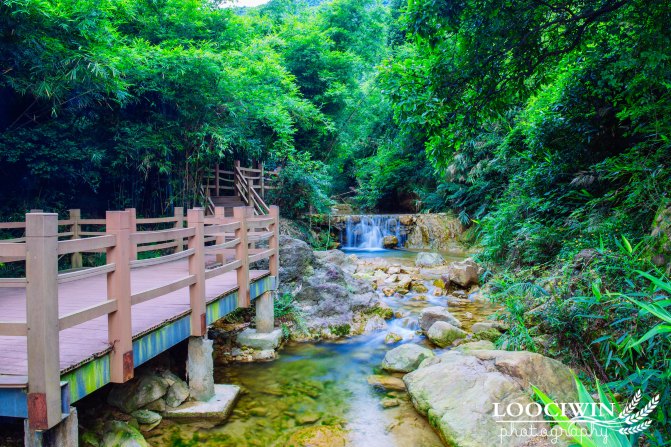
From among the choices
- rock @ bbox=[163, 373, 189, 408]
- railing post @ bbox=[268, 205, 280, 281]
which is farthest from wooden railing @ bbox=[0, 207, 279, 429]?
railing post @ bbox=[268, 205, 280, 281]

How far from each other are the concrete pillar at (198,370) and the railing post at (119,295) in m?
1.18

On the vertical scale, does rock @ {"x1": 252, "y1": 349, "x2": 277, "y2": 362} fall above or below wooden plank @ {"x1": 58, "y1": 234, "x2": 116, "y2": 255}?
below

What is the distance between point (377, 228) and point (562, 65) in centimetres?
1150

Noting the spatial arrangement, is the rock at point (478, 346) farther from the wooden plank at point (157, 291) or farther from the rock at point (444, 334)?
the wooden plank at point (157, 291)

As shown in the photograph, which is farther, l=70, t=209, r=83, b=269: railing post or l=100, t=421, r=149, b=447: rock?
l=70, t=209, r=83, b=269: railing post

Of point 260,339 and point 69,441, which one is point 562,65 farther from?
point 69,441

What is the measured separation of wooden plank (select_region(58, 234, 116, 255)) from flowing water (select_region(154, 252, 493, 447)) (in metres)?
1.94

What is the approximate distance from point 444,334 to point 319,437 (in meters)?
2.99

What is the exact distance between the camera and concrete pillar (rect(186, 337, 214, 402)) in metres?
4.39

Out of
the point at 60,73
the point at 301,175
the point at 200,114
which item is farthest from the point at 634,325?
the point at 301,175

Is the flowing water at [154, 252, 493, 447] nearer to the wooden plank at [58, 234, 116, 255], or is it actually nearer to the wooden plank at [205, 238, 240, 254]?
the wooden plank at [205, 238, 240, 254]

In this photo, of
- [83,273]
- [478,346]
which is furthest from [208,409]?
[478,346]

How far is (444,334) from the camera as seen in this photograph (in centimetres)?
638

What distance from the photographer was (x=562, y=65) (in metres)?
6.31
